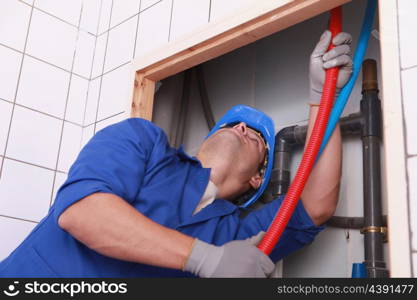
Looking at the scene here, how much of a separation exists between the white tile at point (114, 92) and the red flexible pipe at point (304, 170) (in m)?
0.70

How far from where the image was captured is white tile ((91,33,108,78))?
1798 mm

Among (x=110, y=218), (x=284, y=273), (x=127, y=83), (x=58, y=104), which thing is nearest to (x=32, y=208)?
(x=58, y=104)

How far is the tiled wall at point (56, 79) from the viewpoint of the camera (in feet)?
5.08

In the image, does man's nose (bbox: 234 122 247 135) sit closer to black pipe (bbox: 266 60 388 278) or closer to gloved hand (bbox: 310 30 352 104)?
black pipe (bbox: 266 60 388 278)

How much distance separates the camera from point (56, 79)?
1.74m

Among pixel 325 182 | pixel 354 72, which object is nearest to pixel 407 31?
pixel 354 72

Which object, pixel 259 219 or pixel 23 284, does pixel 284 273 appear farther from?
pixel 23 284

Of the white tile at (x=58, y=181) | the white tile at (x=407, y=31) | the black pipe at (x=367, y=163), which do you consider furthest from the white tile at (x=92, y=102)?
the white tile at (x=407, y=31)

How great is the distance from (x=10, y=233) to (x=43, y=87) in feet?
Answer: 1.69

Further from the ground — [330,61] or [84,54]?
[84,54]

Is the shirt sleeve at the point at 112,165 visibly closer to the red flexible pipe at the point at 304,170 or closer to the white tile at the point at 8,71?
the red flexible pipe at the point at 304,170

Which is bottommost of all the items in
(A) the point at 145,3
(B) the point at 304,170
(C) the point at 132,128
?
(B) the point at 304,170

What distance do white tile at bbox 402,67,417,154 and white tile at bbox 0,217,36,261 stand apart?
1198 millimetres

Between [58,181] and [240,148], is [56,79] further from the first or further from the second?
[240,148]
